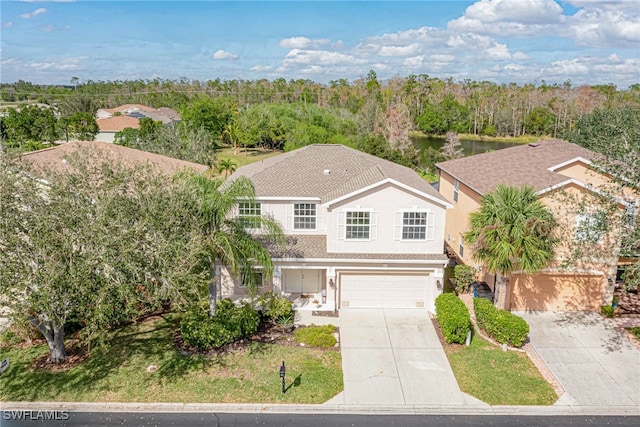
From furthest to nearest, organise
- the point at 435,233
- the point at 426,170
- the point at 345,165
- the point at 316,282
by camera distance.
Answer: the point at 426,170 < the point at 345,165 < the point at 316,282 < the point at 435,233

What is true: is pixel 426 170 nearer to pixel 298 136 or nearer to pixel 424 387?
pixel 298 136

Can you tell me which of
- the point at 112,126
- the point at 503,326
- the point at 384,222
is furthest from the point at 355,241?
the point at 112,126

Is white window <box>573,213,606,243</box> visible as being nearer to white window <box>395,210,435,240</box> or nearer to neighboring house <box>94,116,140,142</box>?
white window <box>395,210,435,240</box>

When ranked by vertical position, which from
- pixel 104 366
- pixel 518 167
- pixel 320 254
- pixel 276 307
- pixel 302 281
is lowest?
pixel 104 366

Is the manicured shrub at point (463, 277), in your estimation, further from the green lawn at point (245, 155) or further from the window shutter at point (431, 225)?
the green lawn at point (245, 155)

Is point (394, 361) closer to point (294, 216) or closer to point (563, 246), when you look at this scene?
point (294, 216)

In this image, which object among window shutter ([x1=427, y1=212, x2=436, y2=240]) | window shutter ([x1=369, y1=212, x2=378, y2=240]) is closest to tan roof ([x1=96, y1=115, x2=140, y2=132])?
window shutter ([x1=369, y1=212, x2=378, y2=240])

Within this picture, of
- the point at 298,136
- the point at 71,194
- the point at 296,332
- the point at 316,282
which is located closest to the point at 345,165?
the point at 316,282
